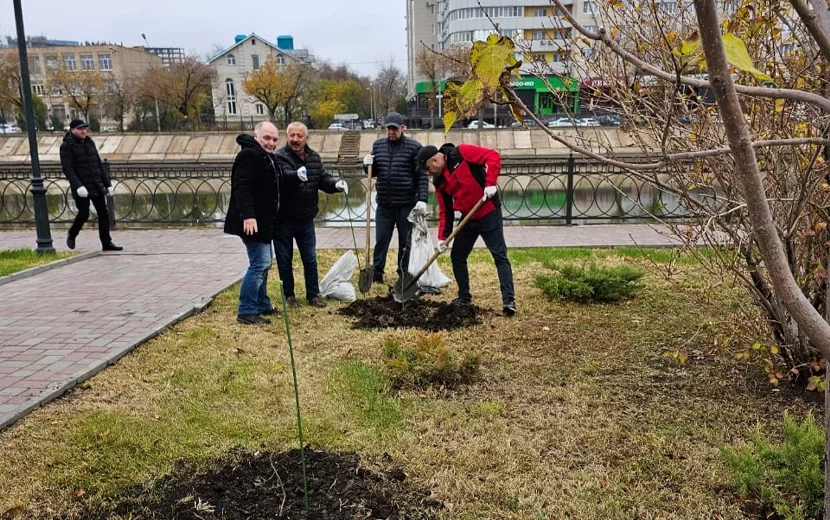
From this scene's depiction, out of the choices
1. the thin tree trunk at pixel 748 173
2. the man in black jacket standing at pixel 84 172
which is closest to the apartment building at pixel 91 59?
the man in black jacket standing at pixel 84 172

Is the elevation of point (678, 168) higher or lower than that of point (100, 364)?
higher

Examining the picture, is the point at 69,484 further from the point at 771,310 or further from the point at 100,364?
the point at 771,310

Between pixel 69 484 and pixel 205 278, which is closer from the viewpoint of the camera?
pixel 69 484

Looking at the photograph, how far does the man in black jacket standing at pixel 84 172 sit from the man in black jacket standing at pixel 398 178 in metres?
4.08

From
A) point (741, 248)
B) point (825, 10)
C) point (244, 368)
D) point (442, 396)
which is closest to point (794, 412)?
point (741, 248)

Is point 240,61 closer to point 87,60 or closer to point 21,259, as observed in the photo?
point 87,60

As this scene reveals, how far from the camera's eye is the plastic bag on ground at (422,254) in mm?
5973

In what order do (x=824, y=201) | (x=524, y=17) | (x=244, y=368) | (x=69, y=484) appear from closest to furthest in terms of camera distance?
(x=69, y=484), (x=824, y=201), (x=244, y=368), (x=524, y=17)

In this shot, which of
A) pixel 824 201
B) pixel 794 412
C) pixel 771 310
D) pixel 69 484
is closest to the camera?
pixel 69 484

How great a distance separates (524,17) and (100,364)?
47.4 m

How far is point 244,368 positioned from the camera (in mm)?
4059

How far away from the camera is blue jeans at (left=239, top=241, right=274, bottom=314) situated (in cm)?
507

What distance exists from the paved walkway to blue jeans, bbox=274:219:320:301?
783 millimetres

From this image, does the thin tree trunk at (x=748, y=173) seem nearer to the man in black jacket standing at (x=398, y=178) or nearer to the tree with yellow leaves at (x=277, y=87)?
the man in black jacket standing at (x=398, y=178)
